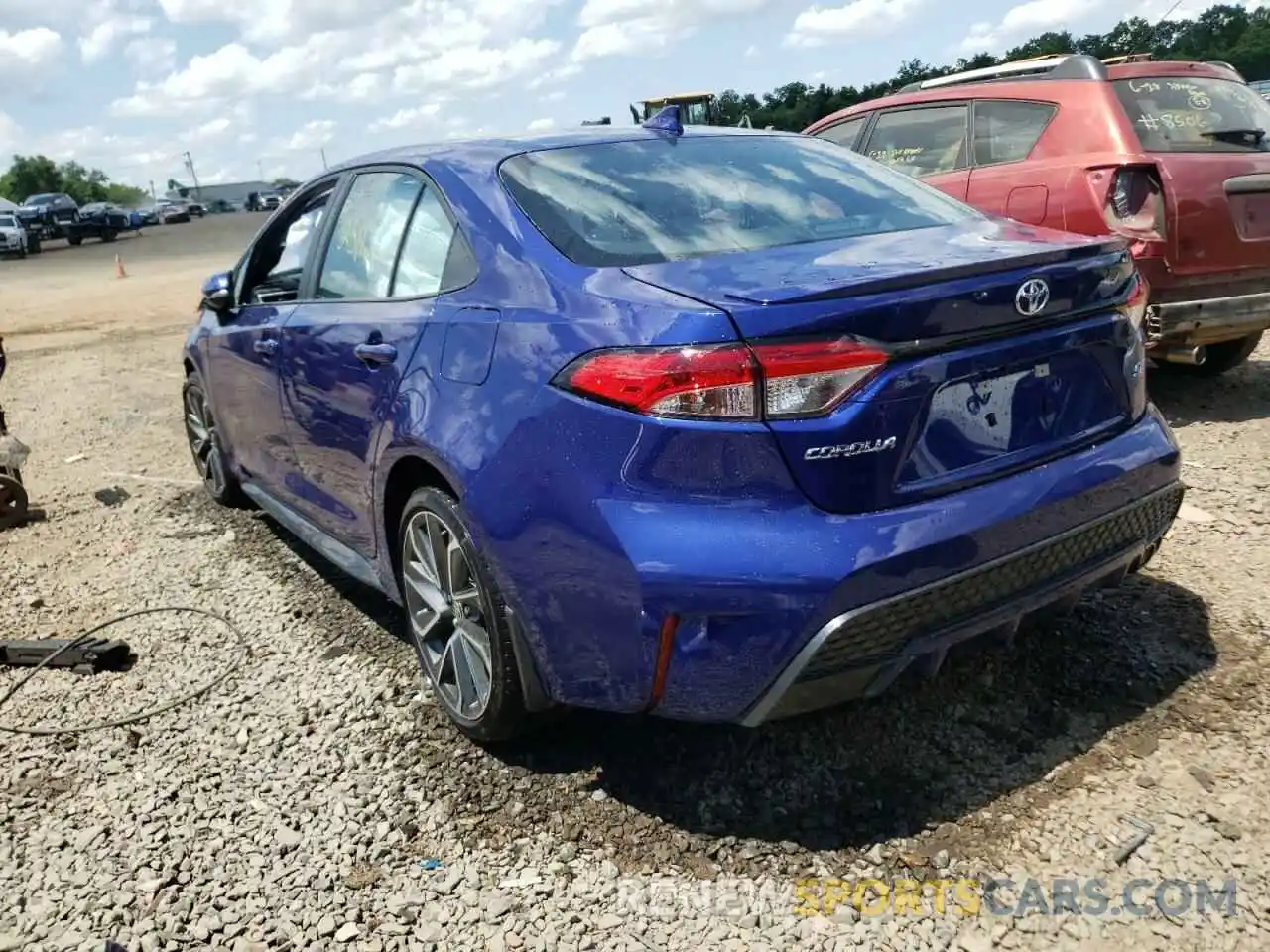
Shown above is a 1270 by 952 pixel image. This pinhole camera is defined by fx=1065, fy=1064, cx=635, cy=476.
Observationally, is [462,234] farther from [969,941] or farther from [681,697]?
[969,941]

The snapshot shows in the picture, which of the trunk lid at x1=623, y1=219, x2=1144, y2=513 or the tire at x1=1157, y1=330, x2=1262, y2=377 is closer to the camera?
the trunk lid at x1=623, y1=219, x2=1144, y2=513

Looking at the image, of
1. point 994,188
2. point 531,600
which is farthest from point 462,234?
point 994,188

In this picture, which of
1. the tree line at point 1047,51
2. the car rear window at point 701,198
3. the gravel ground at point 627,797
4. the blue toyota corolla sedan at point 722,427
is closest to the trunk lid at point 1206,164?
the gravel ground at point 627,797

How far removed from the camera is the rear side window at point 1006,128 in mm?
5688

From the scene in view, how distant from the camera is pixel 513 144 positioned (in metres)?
3.23

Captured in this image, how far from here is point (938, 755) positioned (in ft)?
9.06

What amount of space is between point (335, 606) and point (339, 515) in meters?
0.65

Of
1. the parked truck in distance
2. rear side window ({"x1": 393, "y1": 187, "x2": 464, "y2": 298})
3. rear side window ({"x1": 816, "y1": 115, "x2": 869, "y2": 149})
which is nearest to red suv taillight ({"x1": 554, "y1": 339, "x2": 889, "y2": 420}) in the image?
rear side window ({"x1": 393, "y1": 187, "x2": 464, "y2": 298})

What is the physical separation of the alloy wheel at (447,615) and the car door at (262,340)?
3.52 ft

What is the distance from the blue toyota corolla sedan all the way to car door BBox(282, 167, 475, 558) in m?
0.02

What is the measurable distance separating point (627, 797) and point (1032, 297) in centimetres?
158

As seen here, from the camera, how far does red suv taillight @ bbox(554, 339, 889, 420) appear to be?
2186mm

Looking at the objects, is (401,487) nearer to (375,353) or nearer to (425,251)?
(375,353)

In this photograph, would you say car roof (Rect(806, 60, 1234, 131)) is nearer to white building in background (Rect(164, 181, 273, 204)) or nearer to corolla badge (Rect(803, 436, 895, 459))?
corolla badge (Rect(803, 436, 895, 459))
